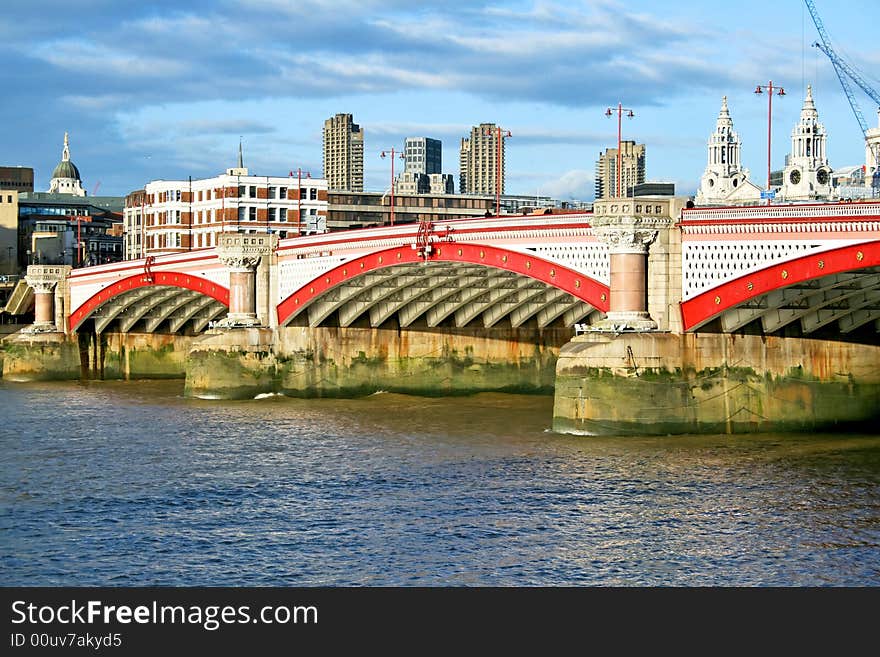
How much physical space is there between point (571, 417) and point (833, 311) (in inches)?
407

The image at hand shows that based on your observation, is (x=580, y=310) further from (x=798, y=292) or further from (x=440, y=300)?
(x=798, y=292)

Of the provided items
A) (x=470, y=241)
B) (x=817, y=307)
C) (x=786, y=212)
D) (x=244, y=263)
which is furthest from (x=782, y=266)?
(x=244, y=263)

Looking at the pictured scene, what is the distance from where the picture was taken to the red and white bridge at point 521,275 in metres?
47.2

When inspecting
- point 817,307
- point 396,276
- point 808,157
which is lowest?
point 817,307

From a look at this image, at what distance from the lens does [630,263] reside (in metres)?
51.3

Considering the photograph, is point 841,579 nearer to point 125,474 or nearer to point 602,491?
Answer: point 602,491

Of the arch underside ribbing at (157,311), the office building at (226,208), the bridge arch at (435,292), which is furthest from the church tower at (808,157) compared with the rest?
the bridge arch at (435,292)

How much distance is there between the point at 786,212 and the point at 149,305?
2027 inches

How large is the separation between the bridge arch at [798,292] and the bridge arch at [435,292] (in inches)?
382

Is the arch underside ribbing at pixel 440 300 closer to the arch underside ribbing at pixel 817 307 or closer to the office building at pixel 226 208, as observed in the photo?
the arch underside ribbing at pixel 817 307

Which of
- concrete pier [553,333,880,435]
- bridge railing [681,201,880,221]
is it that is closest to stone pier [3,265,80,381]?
concrete pier [553,333,880,435]

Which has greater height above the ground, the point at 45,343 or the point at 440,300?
the point at 440,300
